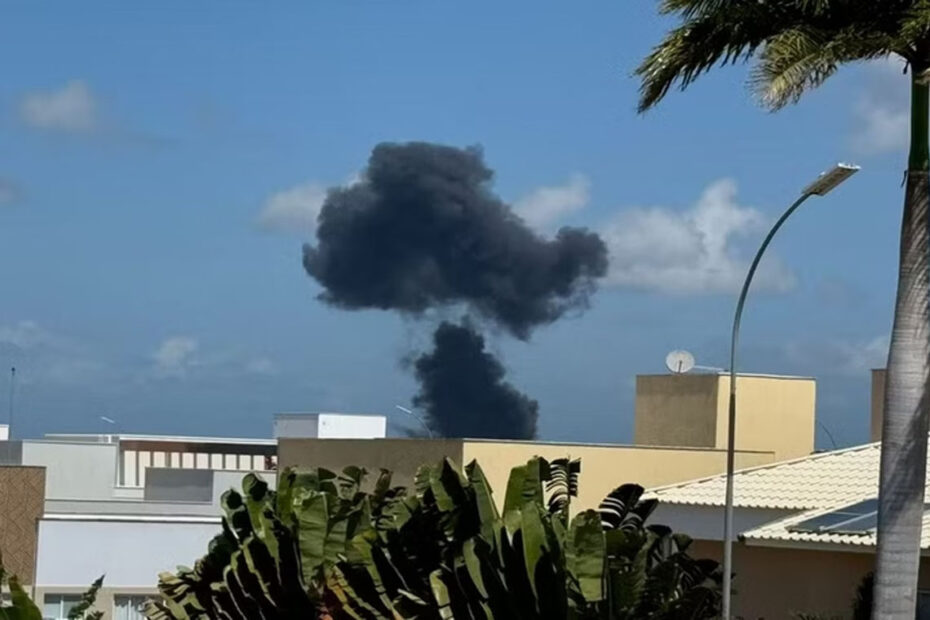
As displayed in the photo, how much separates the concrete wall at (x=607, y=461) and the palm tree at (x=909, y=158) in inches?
833

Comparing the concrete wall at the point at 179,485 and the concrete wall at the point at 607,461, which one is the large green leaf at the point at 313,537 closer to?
the concrete wall at the point at 607,461

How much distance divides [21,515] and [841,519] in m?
25.0

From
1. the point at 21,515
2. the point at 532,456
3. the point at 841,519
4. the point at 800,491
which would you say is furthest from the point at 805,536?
the point at 21,515

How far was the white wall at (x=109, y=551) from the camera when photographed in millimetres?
48656

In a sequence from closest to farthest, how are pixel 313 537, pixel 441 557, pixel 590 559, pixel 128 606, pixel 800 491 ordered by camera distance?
1. pixel 590 559
2. pixel 441 557
3. pixel 313 537
4. pixel 800 491
5. pixel 128 606

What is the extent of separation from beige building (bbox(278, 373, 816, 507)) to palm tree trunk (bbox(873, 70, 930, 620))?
2185 cm

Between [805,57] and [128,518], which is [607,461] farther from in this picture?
[805,57]

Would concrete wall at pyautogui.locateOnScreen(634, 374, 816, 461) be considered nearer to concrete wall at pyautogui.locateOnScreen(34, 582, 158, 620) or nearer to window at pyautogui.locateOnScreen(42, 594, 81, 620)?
concrete wall at pyautogui.locateOnScreen(34, 582, 158, 620)

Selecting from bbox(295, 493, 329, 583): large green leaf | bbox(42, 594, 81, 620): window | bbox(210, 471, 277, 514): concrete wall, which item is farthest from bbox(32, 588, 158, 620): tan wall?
bbox(295, 493, 329, 583): large green leaf

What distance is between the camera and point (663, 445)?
164 feet

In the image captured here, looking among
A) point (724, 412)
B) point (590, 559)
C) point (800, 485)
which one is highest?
point (724, 412)

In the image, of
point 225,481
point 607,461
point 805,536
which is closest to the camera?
point 805,536

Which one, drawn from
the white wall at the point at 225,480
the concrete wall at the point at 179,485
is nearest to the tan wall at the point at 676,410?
the white wall at the point at 225,480

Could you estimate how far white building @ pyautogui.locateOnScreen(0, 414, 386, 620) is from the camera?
4875 centimetres
